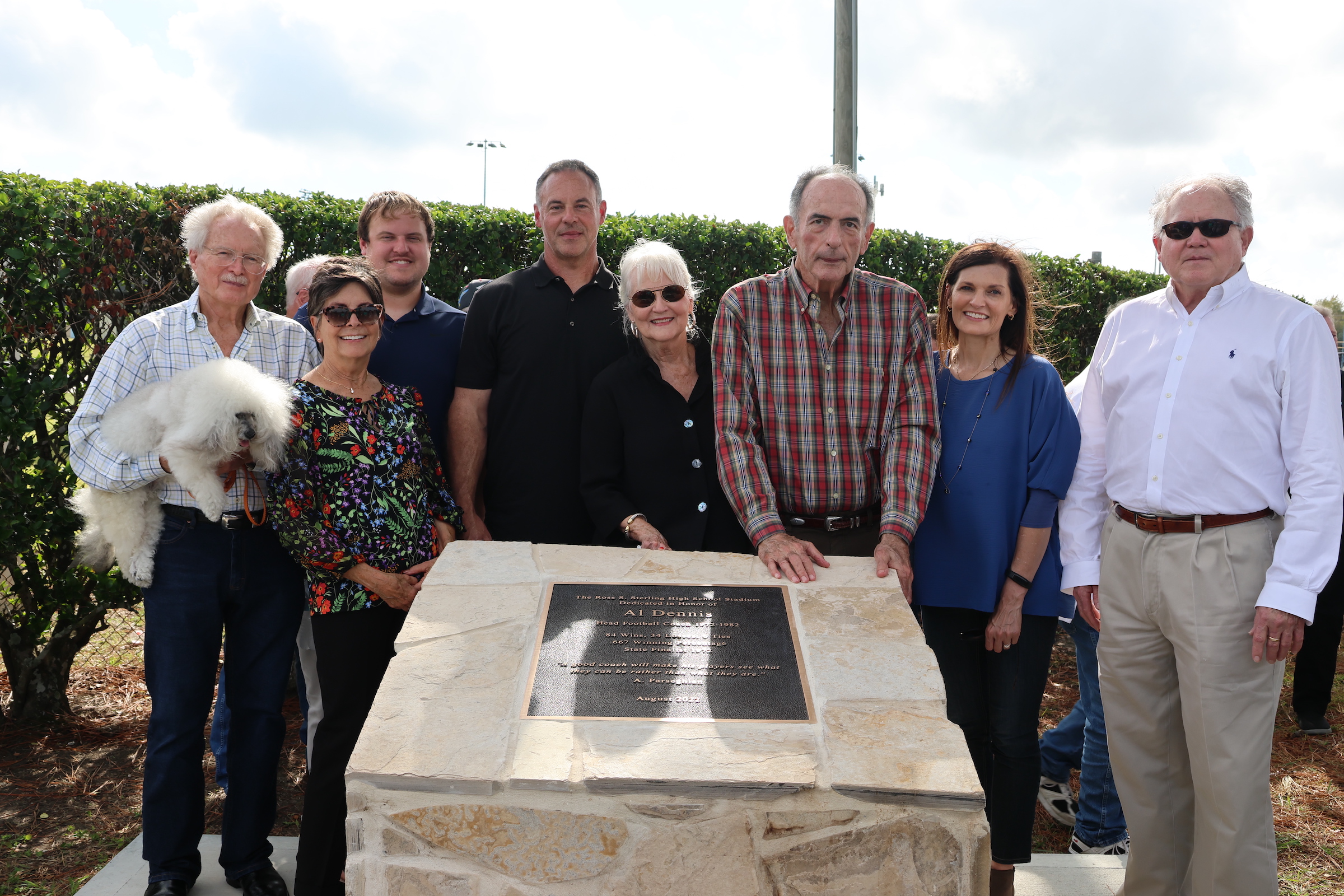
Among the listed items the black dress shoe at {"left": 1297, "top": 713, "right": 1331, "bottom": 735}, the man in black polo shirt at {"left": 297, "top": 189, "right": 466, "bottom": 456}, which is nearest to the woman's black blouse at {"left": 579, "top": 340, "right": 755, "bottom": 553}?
the man in black polo shirt at {"left": 297, "top": 189, "right": 466, "bottom": 456}

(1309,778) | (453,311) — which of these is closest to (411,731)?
(453,311)

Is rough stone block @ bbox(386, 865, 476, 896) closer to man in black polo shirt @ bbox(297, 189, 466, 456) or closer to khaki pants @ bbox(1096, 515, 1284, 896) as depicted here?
man in black polo shirt @ bbox(297, 189, 466, 456)

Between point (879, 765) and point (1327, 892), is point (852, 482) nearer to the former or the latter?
point (879, 765)

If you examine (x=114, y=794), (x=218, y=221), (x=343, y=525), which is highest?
(x=218, y=221)

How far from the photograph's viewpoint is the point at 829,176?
10.7ft

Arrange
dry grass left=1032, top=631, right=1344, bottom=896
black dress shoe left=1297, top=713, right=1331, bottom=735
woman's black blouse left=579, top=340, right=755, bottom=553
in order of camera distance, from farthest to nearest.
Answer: black dress shoe left=1297, top=713, right=1331, bottom=735 → dry grass left=1032, top=631, right=1344, bottom=896 → woman's black blouse left=579, top=340, right=755, bottom=553

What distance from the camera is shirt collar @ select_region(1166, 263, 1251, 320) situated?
303 centimetres

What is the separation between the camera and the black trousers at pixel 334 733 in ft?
9.73

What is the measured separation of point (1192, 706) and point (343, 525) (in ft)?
9.17

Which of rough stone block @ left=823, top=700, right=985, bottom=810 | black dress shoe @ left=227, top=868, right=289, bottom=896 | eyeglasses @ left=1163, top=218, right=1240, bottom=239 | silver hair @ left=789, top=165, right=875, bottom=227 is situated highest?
silver hair @ left=789, top=165, right=875, bottom=227

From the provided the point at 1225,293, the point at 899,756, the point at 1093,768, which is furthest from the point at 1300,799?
the point at 899,756

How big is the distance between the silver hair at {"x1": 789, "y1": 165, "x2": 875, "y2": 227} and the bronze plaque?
139 centimetres

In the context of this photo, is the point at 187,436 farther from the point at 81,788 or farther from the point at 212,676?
the point at 81,788

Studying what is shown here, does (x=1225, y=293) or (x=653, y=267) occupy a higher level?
(x=653, y=267)
